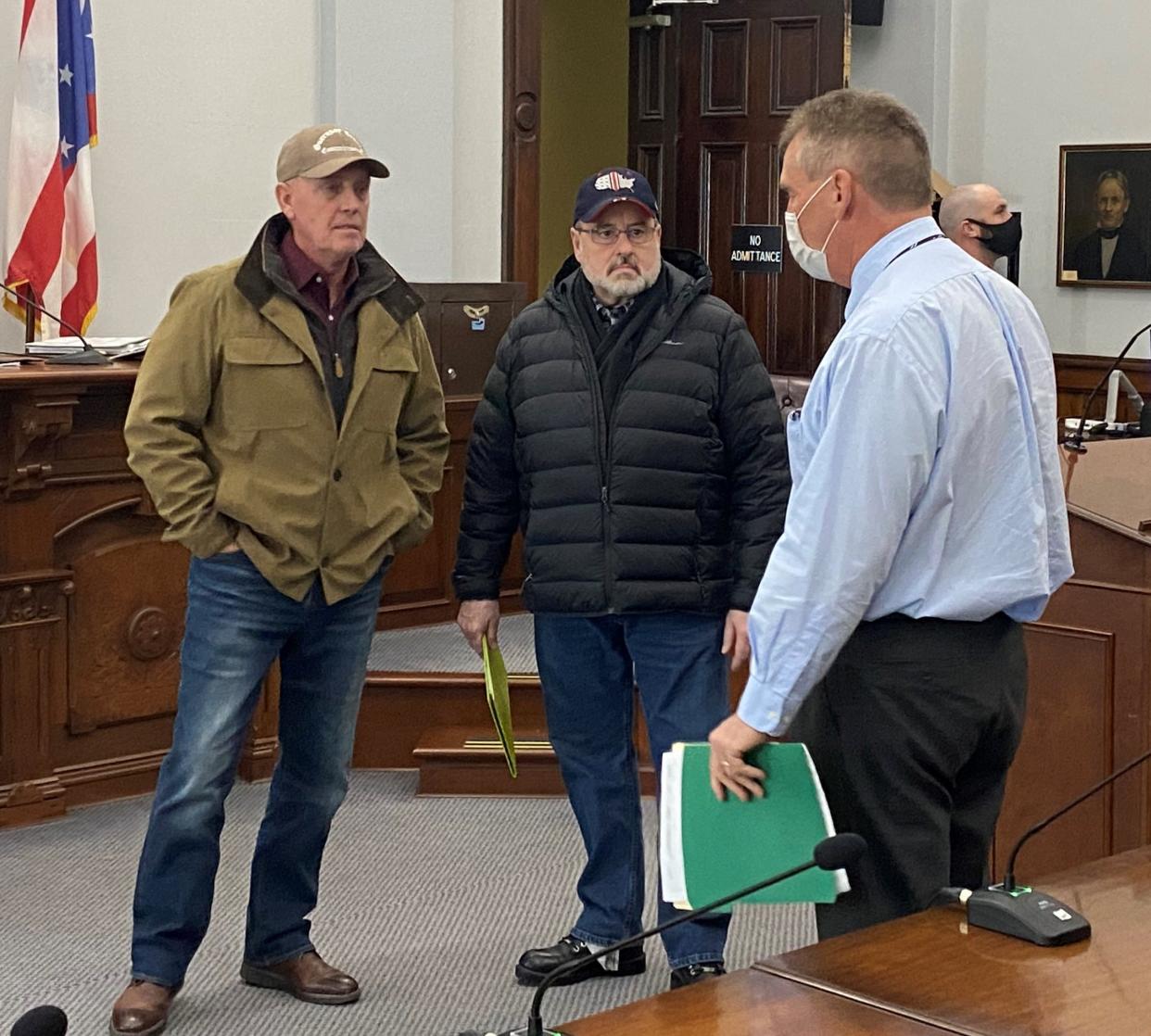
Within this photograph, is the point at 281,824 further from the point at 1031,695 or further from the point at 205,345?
the point at 1031,695

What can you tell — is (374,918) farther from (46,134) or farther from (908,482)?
(46,134)

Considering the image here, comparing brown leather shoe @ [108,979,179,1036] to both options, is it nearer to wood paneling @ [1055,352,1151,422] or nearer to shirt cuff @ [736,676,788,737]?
shirt cuff @ [736,676,788,737]

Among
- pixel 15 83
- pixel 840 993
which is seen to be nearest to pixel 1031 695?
pixel 840 993

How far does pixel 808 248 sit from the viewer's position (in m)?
2.31

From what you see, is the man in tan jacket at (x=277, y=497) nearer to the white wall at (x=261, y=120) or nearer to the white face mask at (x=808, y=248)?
the white face mask at (x=808, y=248)

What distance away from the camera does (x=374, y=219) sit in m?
6.27

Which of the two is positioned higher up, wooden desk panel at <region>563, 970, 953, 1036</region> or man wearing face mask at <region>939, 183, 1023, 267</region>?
man wearing face mask at <region>939, 183, 1023, 267</region>

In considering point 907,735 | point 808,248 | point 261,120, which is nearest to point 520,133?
point 261,120

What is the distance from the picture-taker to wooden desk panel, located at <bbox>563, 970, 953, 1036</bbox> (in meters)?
1.50

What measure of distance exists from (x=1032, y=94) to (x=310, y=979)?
20.9 feet

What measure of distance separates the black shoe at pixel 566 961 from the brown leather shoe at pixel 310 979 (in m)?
0.34

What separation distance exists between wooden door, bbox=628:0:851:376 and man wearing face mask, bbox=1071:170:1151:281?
4.09ft

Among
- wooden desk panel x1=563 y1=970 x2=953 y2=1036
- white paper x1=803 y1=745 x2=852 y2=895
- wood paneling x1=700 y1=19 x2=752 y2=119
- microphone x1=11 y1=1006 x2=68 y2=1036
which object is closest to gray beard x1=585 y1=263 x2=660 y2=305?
white paper x1=803 y1=745 x2=852 y2=895

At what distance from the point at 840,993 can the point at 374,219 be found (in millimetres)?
5000
